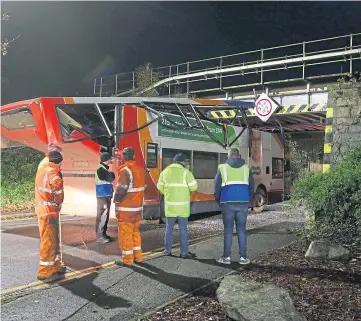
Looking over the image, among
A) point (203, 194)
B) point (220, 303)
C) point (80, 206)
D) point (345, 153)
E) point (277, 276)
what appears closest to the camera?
point (220, 303)

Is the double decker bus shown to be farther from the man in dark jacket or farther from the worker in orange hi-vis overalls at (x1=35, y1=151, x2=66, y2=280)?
the man in dark jacket

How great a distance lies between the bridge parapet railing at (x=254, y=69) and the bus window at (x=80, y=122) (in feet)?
39.8

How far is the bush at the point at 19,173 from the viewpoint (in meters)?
14.3

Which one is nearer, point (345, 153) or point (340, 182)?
→ point (340, 182)

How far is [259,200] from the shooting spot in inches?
544

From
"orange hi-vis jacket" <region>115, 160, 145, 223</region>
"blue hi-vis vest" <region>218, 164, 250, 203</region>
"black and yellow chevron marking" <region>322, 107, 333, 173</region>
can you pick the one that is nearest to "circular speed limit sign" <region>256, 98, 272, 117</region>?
"black and yellow chevron marking" <region>322, 107, 333, 173</region>

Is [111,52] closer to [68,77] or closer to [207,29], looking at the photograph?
[68,77]

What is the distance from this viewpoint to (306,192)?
Answer: 6.81 metres

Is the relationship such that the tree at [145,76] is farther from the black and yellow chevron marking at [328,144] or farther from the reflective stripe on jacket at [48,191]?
the reflective stripe on jacket at [48,191]

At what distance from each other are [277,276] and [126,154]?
9.56 feet

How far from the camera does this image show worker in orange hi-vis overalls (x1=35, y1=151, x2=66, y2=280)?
551 centimetres

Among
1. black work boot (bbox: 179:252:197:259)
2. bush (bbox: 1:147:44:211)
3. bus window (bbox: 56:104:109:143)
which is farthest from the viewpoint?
bush (bbox: 1:147:44:211)

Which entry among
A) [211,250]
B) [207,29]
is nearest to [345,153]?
[211,250]

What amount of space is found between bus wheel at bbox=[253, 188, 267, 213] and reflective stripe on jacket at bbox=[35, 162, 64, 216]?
8.98 meters
